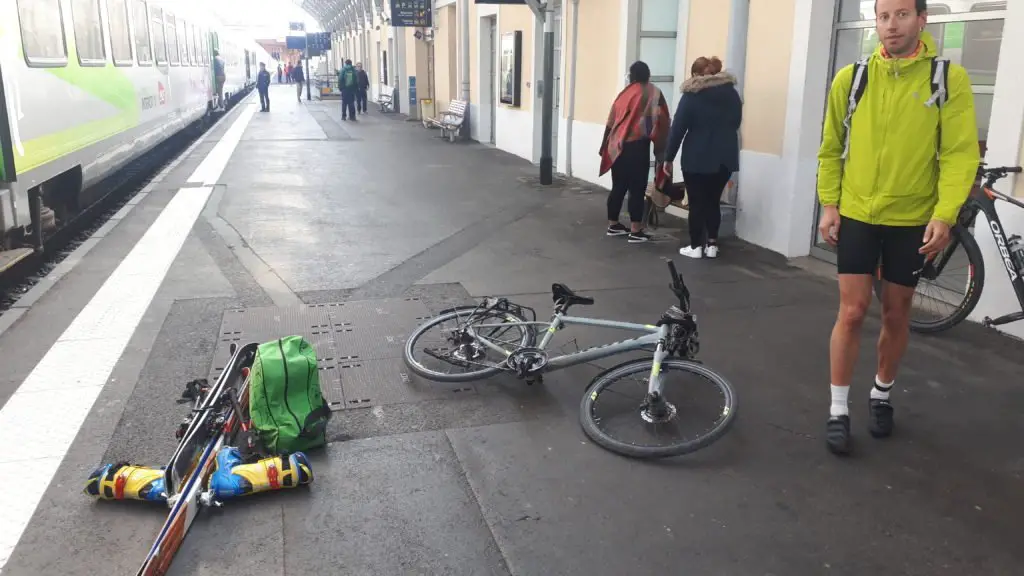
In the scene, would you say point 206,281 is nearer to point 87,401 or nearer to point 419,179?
point 87,401

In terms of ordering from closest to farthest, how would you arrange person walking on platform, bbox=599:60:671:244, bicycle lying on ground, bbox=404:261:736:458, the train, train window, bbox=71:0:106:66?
bicycle lying on ground, bbox=404:261:736:458 → the train → person walking on platform, bbox=599:60:671:244 → train window, bbox=71:0:106:66

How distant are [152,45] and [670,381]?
1225 centimetres

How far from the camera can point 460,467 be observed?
3504mm

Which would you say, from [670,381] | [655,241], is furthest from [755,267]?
[670,381]

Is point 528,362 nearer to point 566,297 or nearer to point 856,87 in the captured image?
point 566,297

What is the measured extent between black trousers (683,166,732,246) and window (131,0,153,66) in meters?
8.60

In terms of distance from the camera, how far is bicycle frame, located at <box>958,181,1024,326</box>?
188 inches

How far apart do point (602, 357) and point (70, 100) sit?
610 centimetres

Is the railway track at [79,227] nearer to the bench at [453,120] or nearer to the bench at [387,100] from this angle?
the bench at [453,120]

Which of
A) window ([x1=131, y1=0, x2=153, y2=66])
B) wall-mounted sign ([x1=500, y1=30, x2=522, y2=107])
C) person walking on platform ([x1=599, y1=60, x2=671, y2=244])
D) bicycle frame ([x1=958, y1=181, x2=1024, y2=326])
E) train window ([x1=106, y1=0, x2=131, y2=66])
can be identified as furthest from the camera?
wall-mounted sign ([x1=500, y1=30, x2=522, y2=107])

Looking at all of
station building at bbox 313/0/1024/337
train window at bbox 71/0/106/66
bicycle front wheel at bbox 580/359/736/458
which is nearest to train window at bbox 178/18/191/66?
station building at bbox 313/0/1024/337

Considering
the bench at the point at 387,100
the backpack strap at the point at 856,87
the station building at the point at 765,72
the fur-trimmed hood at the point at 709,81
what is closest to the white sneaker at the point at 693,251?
the station building at the point at 765,72

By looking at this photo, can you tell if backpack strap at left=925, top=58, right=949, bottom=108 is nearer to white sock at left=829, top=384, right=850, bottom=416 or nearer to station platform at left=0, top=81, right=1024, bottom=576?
white sock at left=829, top=384, right=850, bottom=416

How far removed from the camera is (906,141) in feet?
10.9
